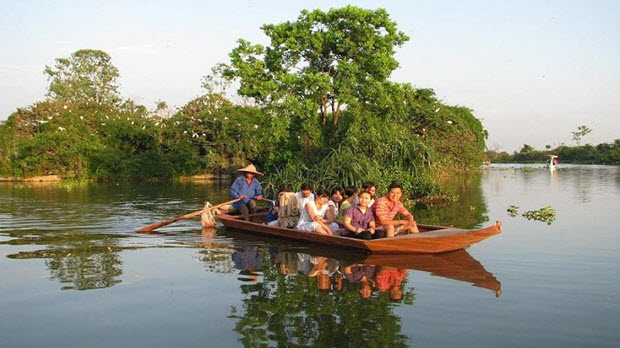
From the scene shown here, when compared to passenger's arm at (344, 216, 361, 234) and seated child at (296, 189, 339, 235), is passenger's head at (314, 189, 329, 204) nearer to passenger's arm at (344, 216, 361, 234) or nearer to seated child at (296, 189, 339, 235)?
seated child at (296, 189, 339, 235)

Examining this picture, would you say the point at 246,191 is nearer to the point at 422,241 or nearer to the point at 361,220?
the point at 361,220

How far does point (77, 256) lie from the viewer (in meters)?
8.91

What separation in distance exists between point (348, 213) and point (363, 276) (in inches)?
74.5

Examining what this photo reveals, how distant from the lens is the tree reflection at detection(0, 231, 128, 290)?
7344mm

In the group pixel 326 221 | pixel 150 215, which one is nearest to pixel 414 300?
pixel 326 221

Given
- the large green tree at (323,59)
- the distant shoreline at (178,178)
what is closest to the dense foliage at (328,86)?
the large green tree at (323,59)

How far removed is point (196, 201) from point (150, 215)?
14.6 ft

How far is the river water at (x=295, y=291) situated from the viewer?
519 cm

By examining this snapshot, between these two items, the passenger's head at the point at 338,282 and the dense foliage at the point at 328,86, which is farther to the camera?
the dense foliage at the point at 328,86

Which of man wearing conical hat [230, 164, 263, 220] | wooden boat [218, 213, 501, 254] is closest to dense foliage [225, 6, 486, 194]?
man wearing conical hat [230, 164, 263, 220]

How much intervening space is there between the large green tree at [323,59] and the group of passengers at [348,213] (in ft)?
23.7

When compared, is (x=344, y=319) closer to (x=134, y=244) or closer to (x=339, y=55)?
(x=134, y=244)

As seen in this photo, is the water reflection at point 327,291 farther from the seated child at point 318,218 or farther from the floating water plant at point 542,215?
the floating water plant at point 542,215

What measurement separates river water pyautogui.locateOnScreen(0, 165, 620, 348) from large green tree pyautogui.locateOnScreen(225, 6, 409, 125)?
7.63 metres
